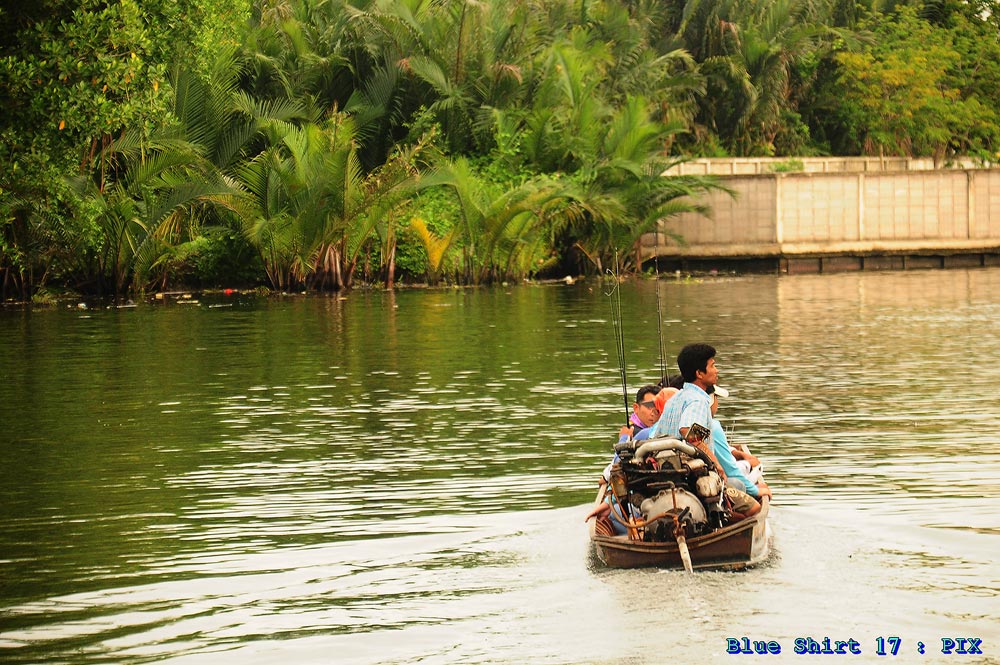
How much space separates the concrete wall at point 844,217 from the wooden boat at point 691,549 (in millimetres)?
36212

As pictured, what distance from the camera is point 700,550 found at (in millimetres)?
9352

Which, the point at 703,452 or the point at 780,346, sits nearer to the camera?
the point at 703,452

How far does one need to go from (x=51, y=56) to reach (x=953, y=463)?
41.6 ft

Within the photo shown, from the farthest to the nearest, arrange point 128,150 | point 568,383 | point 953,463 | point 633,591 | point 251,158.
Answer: point 251,158, point 128,150, point 568,383, point 953,463, point 633,591

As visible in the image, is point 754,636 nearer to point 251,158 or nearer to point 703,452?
point 703,452

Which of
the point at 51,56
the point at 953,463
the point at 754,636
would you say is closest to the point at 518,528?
the point at 754,636

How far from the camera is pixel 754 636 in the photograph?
840 cm

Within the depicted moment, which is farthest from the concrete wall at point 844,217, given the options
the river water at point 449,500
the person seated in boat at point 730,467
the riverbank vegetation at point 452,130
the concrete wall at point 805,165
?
the person seated in boat at point 730,467

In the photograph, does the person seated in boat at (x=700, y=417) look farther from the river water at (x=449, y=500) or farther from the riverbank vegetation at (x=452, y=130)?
the riverbank vegetation at (x=452, y=130)

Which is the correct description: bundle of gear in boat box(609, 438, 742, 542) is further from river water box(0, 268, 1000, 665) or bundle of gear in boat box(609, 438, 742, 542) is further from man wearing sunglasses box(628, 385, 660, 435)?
man wearing sunglasses box(628, 385, 660, 435)

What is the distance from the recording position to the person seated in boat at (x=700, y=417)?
32.1 feet

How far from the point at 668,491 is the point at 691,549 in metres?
0.35

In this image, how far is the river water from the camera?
341 inches

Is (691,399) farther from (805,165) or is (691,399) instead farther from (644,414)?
(805,165)
